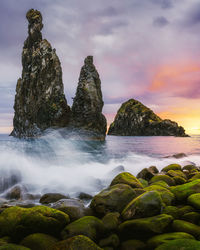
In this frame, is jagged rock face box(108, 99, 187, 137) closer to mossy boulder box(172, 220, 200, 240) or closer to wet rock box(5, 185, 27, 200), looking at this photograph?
wet rock box(5, 185, 27, 200)

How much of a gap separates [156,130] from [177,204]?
140 metres

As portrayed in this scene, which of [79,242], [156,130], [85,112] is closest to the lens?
[79,242]

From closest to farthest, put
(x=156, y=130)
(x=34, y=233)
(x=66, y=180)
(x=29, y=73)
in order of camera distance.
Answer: (x=34, y=233)
(x=66, y=180)
(x=29, y=73)
(x=156, y=130)

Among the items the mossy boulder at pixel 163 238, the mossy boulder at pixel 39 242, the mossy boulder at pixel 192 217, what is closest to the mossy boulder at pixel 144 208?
the mossy boulder at pixel 192 217

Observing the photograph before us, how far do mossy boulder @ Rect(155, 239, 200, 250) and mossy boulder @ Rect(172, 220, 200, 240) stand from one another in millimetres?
655

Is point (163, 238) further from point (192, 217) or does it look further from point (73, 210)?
point (73, 210)

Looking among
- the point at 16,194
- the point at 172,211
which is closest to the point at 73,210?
the point at 172,211

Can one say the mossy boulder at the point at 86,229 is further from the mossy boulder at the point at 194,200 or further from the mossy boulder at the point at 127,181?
the mossy boulder at the point at 127,181

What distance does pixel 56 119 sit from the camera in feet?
223

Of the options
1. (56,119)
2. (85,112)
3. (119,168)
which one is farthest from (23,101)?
(119,168)

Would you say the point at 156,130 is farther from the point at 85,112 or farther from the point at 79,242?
the point at 79,242

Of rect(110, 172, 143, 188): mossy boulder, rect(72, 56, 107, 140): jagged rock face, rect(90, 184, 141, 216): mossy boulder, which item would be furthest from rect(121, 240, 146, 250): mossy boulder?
rect(72, 56, 107, 140): jagged rock face

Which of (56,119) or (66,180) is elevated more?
(56,119)

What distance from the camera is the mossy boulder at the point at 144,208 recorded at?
418 centimetres
